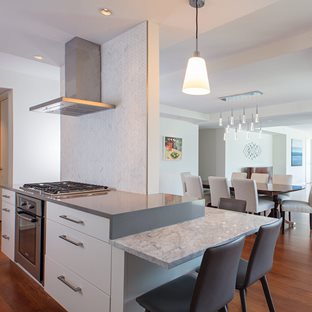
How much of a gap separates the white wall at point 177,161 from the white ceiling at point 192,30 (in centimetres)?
296

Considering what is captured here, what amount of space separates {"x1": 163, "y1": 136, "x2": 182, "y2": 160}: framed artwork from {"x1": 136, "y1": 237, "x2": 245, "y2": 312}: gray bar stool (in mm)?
5183

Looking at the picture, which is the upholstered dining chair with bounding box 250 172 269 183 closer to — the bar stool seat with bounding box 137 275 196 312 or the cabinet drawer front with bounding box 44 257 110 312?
the bar stool seat with bounding box 137 275 196 312

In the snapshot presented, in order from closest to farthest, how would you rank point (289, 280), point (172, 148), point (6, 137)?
point (289, 280), point (6, 137), point (172, 148)

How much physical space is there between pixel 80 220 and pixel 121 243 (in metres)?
0.44

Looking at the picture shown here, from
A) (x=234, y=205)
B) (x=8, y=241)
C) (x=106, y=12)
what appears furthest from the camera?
(x=8, y=241)

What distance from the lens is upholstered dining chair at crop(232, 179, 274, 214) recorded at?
4.14 metres

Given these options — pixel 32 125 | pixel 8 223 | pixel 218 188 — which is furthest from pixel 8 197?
pixel 218 188

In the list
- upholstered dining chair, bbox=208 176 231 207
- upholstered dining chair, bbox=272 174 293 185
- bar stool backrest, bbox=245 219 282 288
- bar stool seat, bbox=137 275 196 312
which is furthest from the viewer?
upholstered dining chair, bbox=272 174 293 185

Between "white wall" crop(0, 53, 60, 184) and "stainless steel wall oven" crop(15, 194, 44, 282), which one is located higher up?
"white wall" crop(0, 53, 60, 184)

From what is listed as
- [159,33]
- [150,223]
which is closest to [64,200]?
[150,223]

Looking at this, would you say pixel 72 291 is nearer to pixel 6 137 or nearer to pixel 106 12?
pixel 106 12

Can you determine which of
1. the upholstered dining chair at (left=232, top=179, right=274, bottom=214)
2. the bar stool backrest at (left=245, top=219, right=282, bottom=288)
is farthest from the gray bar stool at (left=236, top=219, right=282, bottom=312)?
the upholstered dining chair at (left=232, top=179, right=274, bottom=214)

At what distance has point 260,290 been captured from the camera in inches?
91.1

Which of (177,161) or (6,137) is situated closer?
(6,137)
